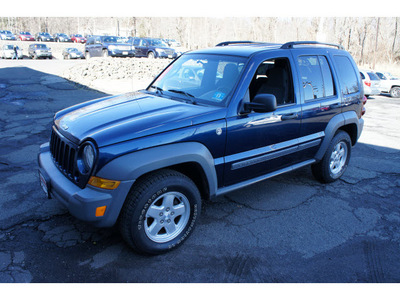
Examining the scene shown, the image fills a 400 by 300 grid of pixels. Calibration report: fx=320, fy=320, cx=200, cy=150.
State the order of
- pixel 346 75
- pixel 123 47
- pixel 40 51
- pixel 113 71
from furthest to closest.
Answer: pixel 40 51, pixel 123 47, pixel 113 71, pixel 346 75

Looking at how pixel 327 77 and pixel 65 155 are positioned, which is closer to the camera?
pixel 65 155

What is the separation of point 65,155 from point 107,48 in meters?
21.9

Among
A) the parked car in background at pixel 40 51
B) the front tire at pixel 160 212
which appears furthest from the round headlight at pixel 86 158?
the parked car in background at pixel 40 51

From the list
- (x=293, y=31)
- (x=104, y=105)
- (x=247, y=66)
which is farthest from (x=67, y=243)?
(x=293, y=31)

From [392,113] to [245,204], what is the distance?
1047cm

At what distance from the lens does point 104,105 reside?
12.1ft

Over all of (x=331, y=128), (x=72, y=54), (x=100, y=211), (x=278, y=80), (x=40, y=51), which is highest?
(x=40, y=51)

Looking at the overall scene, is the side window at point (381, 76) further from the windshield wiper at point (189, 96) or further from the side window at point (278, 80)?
the windshield wiper at point (189, 96)

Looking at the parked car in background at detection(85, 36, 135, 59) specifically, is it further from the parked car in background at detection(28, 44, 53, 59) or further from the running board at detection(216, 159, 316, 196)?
the running board at detection(216, 159, 316, 196)

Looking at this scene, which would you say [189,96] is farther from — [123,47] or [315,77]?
[123,47]

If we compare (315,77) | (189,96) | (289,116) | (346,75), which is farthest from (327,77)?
(189,96)

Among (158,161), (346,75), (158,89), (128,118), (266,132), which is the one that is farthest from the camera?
(346,75)

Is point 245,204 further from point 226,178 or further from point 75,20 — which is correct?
point 75,20

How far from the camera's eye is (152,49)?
22.2 m
